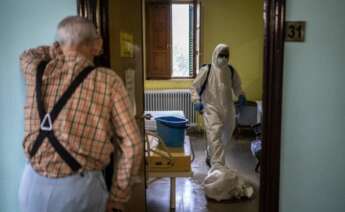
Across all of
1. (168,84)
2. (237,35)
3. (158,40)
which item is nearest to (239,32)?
(237,35)

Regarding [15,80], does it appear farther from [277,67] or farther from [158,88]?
[158,88]

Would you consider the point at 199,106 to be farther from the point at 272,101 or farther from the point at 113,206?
the point at 113,206

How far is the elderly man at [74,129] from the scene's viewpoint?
1.26 meters

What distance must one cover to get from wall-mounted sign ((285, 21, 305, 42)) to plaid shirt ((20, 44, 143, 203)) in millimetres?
937

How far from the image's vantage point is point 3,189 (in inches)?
78.0

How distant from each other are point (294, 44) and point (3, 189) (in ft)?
5.79

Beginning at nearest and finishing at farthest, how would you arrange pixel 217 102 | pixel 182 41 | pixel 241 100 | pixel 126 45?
1. pixel 126 45
2. pixel 217 102
3. pixel 241 100
4. pixel 182 41

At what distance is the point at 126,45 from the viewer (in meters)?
2.13

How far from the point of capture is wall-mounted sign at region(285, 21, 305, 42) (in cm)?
177

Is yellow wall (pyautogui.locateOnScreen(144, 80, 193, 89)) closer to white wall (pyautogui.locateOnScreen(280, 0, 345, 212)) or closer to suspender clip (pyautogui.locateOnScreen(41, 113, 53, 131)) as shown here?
white wall (pyautogui.locateOnScreen(280, 0, 345, 212))

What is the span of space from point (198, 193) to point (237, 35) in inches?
129

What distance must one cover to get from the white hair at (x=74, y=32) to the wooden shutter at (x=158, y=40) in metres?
4.62

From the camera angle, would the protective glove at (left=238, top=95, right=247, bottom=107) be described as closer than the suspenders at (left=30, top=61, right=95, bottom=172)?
No

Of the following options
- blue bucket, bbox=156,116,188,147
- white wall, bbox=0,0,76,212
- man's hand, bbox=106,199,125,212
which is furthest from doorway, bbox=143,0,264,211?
man's hand, bbox=106,199,125,212
